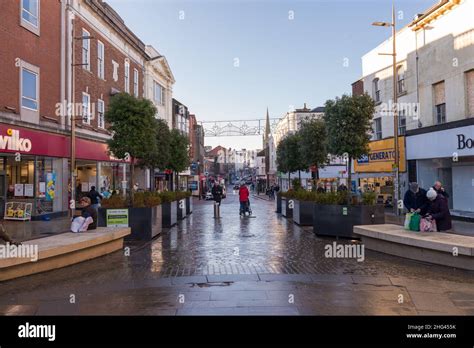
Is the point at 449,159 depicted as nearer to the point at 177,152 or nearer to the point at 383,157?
the point at 383,157

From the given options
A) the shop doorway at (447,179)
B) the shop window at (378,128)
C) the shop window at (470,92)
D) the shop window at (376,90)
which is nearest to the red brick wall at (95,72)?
Answer: the shop window at (376,90)

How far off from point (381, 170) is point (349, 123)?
14325 mm

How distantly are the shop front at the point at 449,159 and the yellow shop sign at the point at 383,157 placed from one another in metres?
0.64

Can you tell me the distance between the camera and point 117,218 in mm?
12445

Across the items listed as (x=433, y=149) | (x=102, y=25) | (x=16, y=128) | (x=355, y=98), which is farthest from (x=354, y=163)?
(x=16, y=128)

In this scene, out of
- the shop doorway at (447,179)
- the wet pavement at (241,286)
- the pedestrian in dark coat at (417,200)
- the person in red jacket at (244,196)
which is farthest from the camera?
the person in red jacket at (244,196)

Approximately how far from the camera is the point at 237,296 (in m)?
6.43

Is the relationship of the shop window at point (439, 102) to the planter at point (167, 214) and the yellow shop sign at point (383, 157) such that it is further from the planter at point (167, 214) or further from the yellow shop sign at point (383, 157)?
the planter at point (167, 214)

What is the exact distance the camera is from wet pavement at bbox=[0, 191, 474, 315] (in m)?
5.90

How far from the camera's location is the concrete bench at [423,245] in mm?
8172

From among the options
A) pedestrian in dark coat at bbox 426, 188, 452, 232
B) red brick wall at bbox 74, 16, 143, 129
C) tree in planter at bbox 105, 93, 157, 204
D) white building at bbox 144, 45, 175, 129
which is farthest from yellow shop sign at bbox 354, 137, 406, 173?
white building at bbox 144, 45, 175, 129

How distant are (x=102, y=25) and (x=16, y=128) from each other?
462 inches

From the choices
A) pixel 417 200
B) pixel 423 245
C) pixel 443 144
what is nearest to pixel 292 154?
pixel 443 144

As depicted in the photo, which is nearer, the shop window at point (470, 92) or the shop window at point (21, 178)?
the shop window at point (470, 92)
